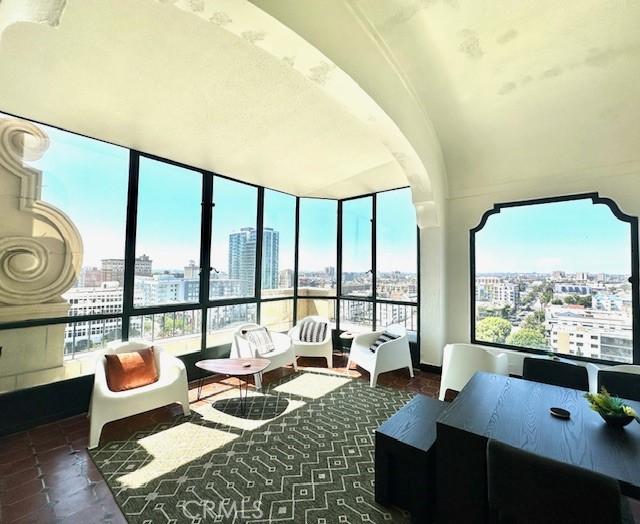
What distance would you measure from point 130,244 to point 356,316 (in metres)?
3.79

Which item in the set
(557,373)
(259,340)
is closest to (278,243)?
(259,340)

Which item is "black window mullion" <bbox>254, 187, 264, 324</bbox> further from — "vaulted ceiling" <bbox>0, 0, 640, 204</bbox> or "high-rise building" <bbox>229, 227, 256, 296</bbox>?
"vaulted ceiling" <bbox>0, 0, 640, 204</bbox>

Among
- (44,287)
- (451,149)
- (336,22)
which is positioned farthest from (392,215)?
(44,287)

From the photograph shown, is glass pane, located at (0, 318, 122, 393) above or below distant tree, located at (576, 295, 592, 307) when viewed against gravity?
below

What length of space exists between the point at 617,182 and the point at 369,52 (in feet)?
10.8

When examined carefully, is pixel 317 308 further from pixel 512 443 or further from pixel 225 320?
pixel 512 443

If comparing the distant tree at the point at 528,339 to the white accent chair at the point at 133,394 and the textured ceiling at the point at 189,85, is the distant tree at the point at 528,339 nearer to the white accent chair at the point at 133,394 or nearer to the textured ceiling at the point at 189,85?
the textured ceiling at the point at 189,85

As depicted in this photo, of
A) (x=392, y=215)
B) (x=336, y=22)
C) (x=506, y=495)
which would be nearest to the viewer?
(x=506, y=495)

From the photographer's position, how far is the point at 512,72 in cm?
276

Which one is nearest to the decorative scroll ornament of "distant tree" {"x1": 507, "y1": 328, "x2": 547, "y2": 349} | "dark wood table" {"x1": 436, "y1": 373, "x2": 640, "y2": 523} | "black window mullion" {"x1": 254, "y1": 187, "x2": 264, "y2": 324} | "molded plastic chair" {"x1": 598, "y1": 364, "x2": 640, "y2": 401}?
"black window mullion" {"x1": 254, "y1": 187, "x2": 264, "y2": 324}

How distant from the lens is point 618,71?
266cm

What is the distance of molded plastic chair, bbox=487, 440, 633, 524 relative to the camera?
101 centimetres

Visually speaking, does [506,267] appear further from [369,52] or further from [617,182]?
[369,52]

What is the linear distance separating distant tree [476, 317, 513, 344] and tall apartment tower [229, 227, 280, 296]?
3.38 m
